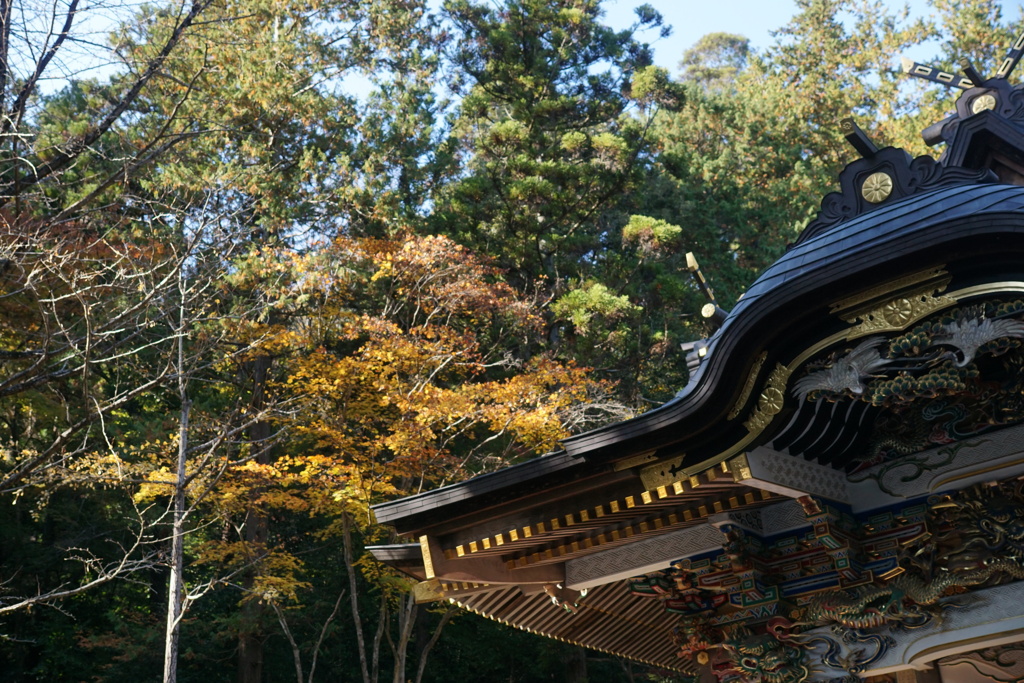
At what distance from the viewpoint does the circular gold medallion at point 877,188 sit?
174 inches

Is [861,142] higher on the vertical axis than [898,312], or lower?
higher

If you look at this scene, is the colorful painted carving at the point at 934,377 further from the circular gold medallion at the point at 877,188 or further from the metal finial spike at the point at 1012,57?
the metal finial spike at the point at 1012,57

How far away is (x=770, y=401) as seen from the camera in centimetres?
400

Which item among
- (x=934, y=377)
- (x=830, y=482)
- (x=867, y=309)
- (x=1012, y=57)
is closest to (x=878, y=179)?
(x=867, y=309)

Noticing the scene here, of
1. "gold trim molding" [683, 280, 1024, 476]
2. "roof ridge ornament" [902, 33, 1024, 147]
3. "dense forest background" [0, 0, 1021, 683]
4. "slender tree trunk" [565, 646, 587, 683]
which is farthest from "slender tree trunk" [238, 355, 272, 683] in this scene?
"gold trim molding" [683, 280, 1024, 476]

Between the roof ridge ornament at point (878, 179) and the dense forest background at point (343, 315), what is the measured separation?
758 cm

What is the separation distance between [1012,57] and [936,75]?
1.50 ft

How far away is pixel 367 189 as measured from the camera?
1577cm

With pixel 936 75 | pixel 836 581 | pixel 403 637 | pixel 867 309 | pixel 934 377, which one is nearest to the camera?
pixel 934 377

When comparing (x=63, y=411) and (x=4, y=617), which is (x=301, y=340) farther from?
(x=4, y=617)

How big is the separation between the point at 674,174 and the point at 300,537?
32.6ft

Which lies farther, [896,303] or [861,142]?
[861,142]

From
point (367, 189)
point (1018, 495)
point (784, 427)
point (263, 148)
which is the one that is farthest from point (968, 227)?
point (263, 148)

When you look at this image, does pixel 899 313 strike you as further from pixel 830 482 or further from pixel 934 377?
pixel 830 482
